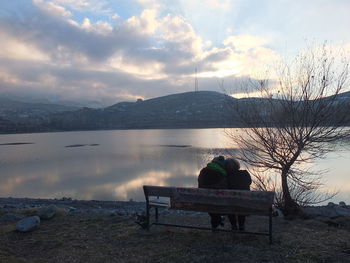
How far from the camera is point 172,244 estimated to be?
606cm

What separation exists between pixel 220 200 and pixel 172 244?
3.87 feet

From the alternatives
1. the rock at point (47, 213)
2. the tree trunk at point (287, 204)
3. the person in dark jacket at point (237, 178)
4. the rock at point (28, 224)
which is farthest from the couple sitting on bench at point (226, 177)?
the rock at point (47, 213)

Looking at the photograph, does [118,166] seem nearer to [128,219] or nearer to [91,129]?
[128,219]

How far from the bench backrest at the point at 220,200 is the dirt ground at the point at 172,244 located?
58 cm

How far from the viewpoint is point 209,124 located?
489 feet

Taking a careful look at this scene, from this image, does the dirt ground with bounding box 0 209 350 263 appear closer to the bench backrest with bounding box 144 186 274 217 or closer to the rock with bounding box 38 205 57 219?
the bench backrest with bounding box 144 186 274 217

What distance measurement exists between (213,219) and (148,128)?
180 meters

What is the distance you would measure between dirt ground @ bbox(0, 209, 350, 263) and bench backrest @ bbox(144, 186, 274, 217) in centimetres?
58

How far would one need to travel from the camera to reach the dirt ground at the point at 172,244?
537cm

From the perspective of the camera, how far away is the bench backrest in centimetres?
589

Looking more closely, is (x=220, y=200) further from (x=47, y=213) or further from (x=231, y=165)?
(x=47, y=213)

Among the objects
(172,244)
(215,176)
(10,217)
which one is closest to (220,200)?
(215,176)

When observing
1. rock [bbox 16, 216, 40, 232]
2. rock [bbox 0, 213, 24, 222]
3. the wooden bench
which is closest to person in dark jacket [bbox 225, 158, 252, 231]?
the wooden bench

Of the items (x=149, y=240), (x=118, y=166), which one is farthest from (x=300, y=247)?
(x=118, y=166)
